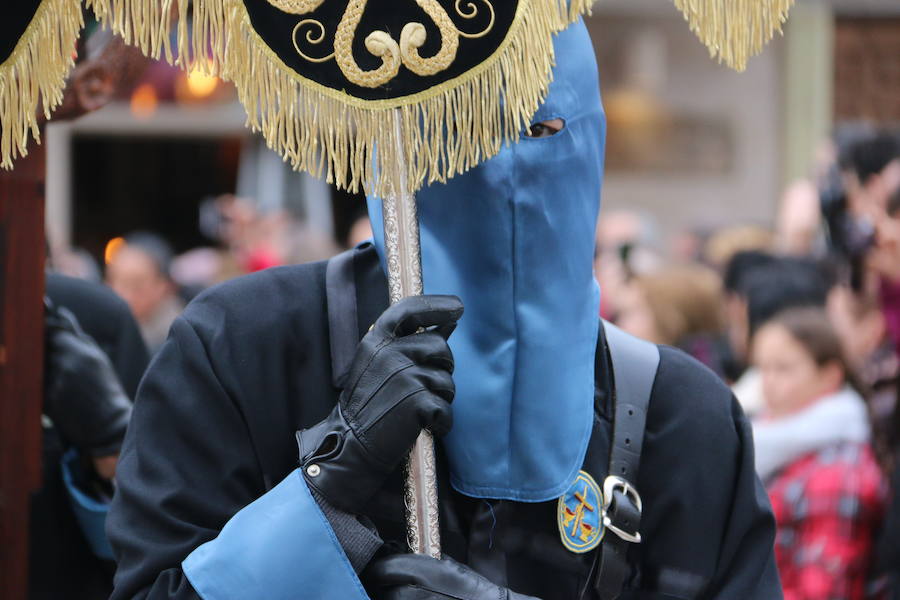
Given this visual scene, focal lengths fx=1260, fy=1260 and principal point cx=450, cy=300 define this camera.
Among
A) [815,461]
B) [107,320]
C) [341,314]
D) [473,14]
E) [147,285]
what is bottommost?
[815,461]

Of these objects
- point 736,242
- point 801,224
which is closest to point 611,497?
point 801,224

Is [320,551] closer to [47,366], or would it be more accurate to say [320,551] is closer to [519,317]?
[519,317]

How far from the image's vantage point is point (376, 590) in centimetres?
173

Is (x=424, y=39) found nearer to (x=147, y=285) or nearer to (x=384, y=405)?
(x=384, y=405)

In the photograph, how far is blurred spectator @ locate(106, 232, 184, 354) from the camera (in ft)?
20.3

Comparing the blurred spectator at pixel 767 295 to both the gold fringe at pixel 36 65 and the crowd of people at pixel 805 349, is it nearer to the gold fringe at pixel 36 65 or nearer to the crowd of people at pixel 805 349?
the crowd of people at pixel 805 349

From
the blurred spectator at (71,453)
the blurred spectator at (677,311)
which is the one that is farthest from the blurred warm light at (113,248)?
the blurred spectator at (71,453)

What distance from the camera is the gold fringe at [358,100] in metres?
1.62

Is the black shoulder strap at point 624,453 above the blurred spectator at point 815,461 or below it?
above

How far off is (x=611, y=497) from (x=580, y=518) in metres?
0.06

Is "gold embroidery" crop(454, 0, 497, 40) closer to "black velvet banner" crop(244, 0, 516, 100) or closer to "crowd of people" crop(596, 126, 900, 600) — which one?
"black velvet banner" crop(244, 0, 516, 100)

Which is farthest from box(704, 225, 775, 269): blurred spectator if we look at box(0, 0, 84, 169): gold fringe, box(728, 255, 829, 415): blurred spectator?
box(0, 0, 84, 169): gold fringe

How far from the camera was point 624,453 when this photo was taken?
1938mm

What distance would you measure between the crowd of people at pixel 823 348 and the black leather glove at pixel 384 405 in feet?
4.25
